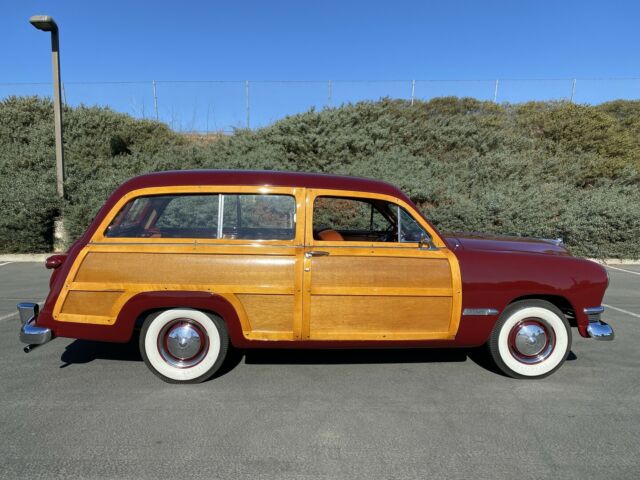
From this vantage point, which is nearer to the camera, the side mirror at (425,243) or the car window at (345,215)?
Answer: the side mirror at (425,243)

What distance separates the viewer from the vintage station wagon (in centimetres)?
326

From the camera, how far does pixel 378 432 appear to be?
9.02 feet

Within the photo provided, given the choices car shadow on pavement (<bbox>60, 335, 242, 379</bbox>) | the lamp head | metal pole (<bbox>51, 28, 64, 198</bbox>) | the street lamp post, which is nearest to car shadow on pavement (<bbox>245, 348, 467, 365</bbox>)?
car shadow on pavement (<bbox>60, 335, 242, 379</bbox>)

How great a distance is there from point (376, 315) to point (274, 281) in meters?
0.84

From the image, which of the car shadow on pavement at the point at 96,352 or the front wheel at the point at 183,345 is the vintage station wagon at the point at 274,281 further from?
the car shadow on pavement at the point at 96,352

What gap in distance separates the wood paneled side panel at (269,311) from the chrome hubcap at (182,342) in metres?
0.44

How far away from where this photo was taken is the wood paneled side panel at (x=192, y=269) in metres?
3.24

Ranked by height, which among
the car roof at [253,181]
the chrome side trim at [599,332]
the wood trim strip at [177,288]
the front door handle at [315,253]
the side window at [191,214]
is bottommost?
the chrome side trim at [599,332]

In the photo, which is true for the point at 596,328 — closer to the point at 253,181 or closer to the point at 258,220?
the point at 258,220

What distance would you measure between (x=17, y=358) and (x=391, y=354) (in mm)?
3461

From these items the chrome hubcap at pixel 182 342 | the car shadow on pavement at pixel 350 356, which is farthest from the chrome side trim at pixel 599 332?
the chrome hubcap at pixel 182 342

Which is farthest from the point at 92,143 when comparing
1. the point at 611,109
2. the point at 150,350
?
the point at 611,109

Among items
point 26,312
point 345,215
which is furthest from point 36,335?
point 345,215

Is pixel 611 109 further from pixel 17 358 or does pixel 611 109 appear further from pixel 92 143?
pixel 17 358
